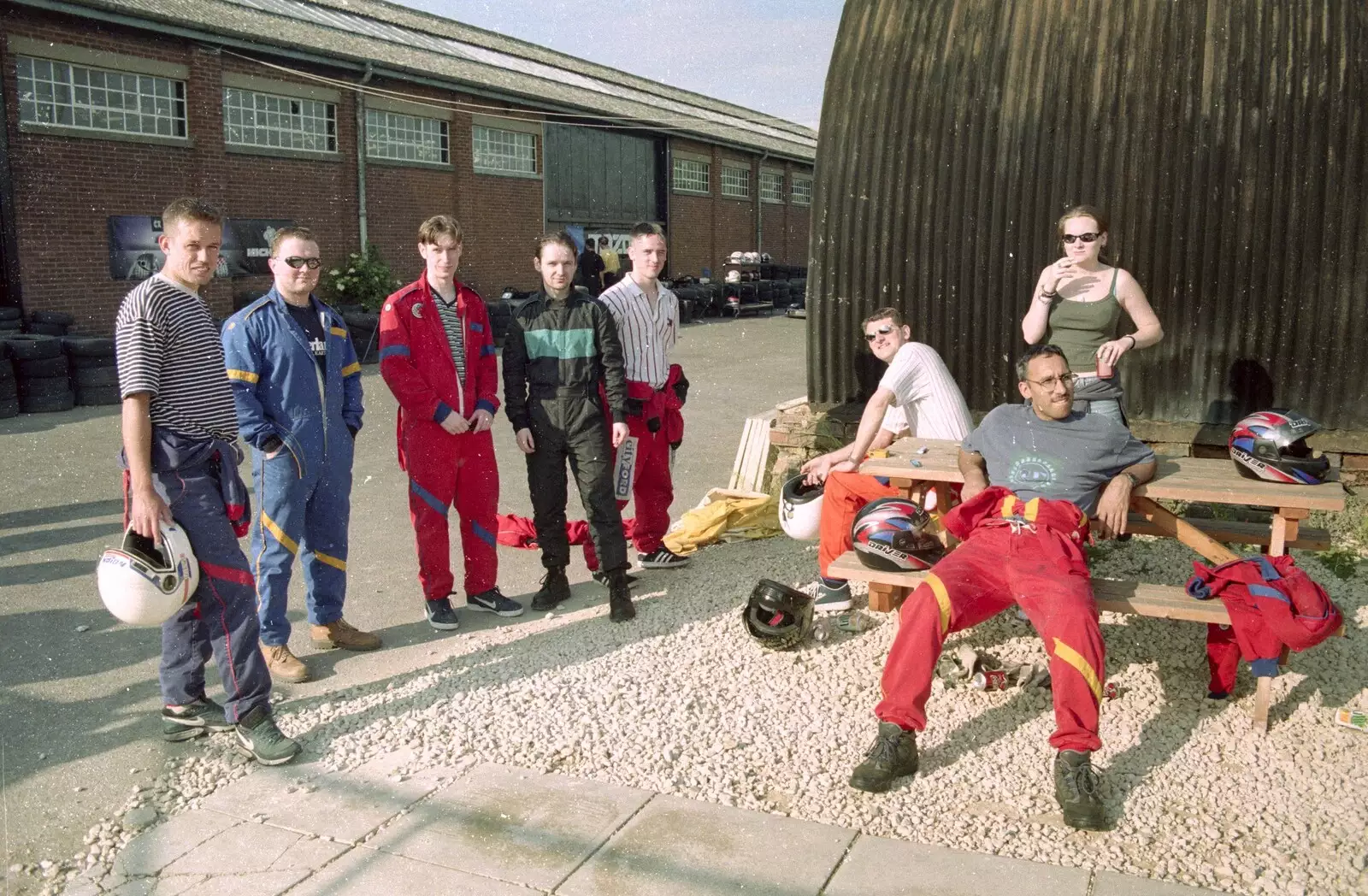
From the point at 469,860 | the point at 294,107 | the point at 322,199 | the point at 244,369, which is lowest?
the point at 469,860

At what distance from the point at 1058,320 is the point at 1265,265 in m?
2.25

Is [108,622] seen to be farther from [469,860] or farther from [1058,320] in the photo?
[1058,320]

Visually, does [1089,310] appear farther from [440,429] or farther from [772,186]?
[772,186]

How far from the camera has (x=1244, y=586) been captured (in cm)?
465

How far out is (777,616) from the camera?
5.59m

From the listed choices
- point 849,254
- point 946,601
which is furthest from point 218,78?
point 946,601

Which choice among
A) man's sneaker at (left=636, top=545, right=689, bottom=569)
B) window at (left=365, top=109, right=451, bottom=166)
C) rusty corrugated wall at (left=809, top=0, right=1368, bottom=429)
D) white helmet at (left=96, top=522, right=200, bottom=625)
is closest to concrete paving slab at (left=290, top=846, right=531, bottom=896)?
white helmet at (left=96, top=522, right=200, bottom=625)

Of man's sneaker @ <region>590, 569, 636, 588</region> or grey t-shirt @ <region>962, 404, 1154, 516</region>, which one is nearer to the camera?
grey t-shirt @ <region>962, 404, 1154, 516</region>

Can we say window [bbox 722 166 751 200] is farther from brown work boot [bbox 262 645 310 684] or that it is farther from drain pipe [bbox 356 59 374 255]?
brown work boot [bbox 262 645 310 684]

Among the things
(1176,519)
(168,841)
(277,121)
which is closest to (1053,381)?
(1176,519)

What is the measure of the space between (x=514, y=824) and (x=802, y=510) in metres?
2.67

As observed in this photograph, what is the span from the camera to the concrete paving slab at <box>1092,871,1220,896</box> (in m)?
3.57

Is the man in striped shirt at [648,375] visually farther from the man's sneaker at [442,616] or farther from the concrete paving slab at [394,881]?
the concrete paving slab at [394,881]

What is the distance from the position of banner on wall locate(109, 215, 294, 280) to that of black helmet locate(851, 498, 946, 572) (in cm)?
1429
